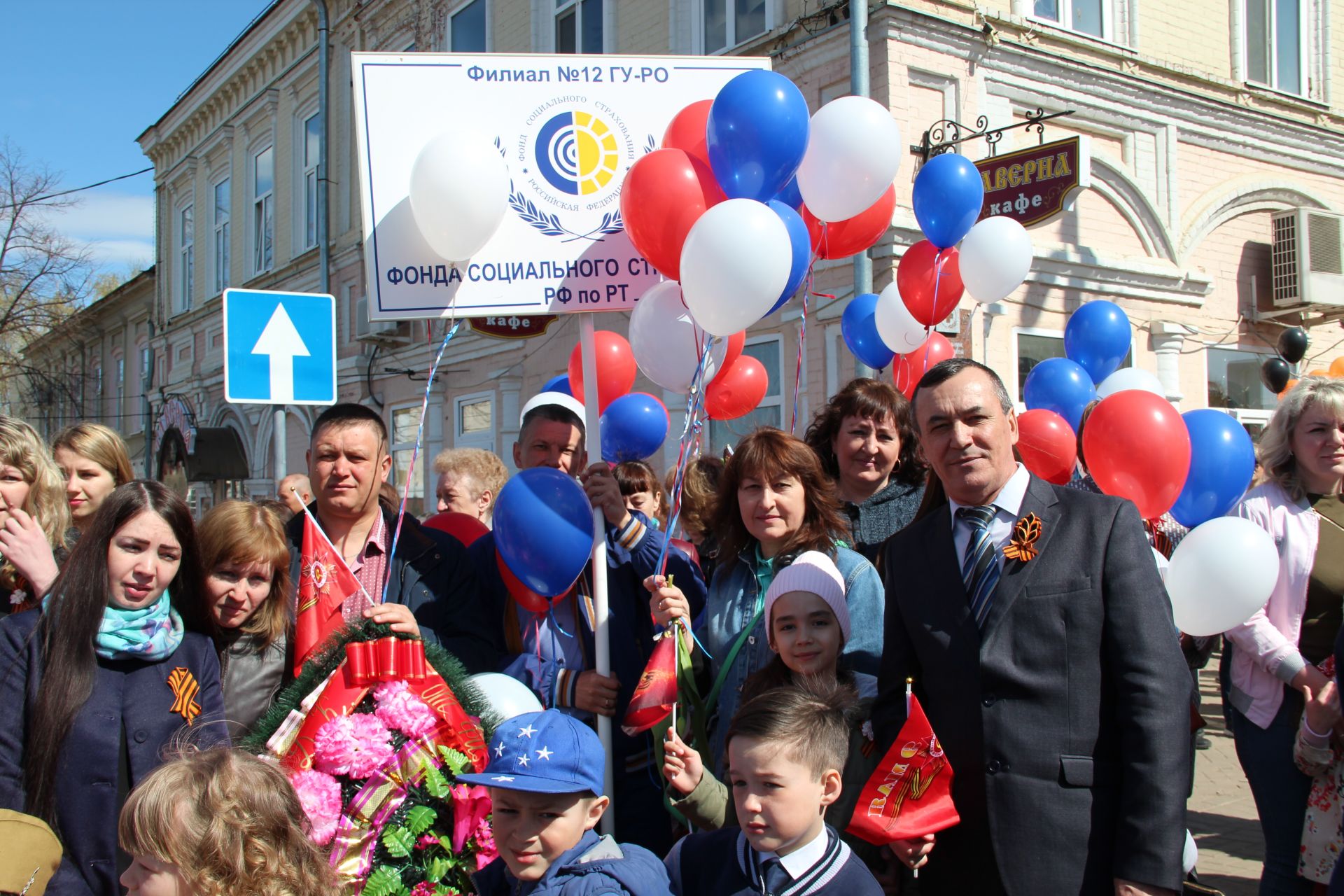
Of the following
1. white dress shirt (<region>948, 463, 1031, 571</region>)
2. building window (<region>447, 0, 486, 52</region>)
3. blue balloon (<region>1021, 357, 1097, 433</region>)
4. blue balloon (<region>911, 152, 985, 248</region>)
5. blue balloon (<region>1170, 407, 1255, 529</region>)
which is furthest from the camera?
building window (<region>447, 0, 486, 52</region>)

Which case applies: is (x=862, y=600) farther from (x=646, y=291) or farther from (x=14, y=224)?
(x=14, y=224)

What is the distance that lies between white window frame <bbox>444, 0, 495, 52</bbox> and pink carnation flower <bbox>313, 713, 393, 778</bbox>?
11805mm

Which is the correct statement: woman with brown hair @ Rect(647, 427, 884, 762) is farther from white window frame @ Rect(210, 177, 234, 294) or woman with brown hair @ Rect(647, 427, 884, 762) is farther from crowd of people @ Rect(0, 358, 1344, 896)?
white window frame @ Rect(210, 177, 234, 294)

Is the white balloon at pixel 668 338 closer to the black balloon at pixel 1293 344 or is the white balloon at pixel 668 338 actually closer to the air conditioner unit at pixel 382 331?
the black balloon at pixel 1293 344

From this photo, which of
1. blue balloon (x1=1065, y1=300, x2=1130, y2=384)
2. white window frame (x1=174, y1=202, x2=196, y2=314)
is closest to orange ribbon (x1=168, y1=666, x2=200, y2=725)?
blue balloon (x1=1065, y1=300, x2=1130, y2=384)

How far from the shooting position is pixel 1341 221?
10750 mm

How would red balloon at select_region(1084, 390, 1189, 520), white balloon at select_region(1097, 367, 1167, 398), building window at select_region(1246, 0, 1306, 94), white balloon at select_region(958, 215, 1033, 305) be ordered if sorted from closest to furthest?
red balloon at select_region(1084, 390, 1189, 520), white balloon at select_region(1097, 367, 1167, 398), white balloon at select_region(958, 215, 1033, 305), building window at select_region(1246, 0, 1306, 94)

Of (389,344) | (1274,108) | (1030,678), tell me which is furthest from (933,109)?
(389,344)

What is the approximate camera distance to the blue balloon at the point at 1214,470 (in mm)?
3367

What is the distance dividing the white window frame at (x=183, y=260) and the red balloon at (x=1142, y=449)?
73.4 feet

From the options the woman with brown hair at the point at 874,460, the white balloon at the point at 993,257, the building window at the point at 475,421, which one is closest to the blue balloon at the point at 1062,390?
the white balloon at the point at 993,257

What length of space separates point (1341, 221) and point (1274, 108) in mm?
1449

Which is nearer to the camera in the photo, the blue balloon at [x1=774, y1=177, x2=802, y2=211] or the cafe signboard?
the blue balloon at [x1=774, y1=177, x2=802, y2=211]

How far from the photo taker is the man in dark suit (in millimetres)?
1929
